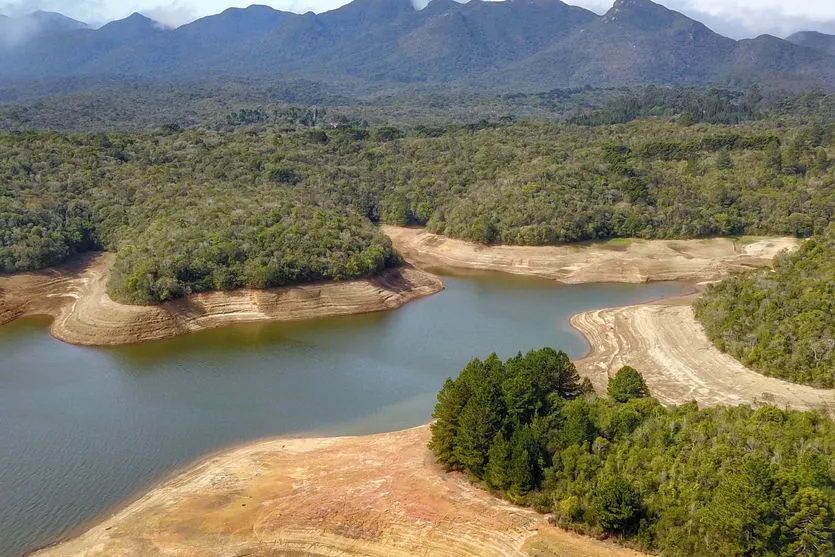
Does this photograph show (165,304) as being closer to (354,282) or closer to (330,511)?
(354,282)

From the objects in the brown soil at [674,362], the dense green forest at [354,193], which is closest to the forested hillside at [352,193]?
the dense green forest at [354,193]

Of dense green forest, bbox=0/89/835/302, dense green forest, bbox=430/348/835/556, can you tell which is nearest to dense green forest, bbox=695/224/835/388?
dense green forest, bbox=430/348/835/556

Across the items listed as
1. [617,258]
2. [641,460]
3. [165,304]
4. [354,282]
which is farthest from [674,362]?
[165,304]

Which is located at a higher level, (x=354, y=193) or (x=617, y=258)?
(x=354, y=193)

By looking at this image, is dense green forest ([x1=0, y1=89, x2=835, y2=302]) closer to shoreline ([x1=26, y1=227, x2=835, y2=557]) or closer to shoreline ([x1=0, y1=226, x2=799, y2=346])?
shoreline ([x1=0, y1=226, x2=799, y2=346])

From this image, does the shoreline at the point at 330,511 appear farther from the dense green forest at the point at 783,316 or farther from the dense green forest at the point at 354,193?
the dense green forest at the point at 354,193
